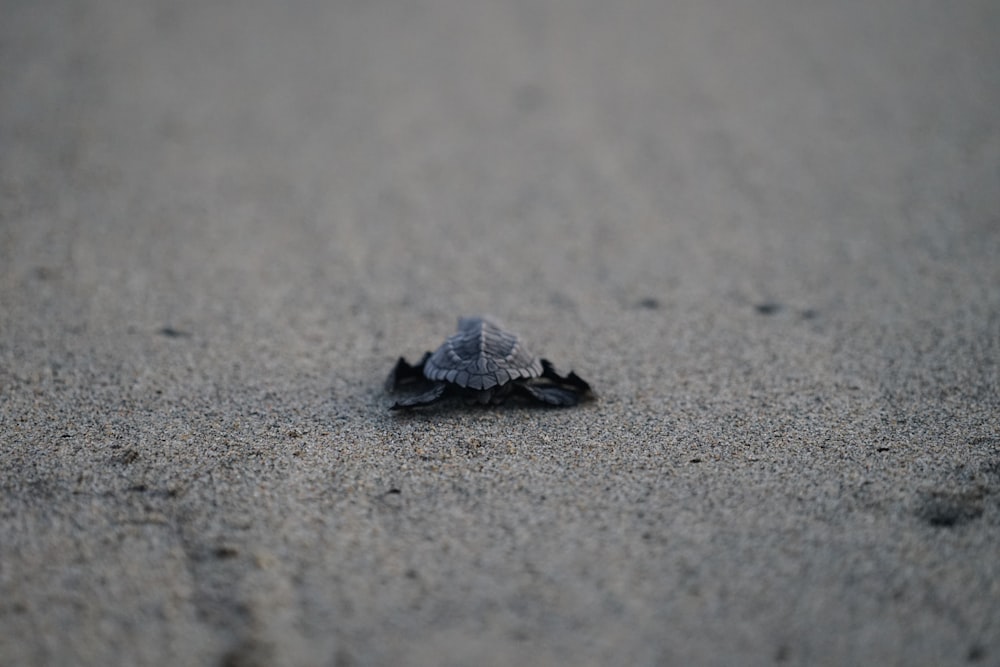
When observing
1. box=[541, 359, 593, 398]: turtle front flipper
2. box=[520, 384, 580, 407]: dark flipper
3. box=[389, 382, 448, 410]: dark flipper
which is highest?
box=[541, 359, 593, 398]: turtle front flipper

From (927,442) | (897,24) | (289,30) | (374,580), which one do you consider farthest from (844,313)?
(289,30)

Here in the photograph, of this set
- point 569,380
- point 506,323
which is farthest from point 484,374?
point 506,323

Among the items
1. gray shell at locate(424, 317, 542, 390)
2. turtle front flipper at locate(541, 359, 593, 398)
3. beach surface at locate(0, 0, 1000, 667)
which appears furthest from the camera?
turtle front flipper at locate(541, 359, 593, 398)

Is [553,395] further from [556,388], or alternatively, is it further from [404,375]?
[404,375]

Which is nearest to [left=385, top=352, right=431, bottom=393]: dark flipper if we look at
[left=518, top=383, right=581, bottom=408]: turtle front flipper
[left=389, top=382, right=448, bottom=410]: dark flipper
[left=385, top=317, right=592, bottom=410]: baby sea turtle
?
[left=385, top=317, right=592, bottom=410]: baby sea turtle

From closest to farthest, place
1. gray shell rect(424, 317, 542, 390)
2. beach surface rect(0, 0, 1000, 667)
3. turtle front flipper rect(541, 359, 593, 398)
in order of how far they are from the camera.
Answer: beach surface rect(0, 0, 1000, 667) < gray shell rect(424, 317, 542, 390) < turtle front flipper rect(541, 359, 593, 398)

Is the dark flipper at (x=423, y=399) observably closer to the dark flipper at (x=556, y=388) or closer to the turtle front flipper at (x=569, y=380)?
the dark flipper at (x=556, y=388)

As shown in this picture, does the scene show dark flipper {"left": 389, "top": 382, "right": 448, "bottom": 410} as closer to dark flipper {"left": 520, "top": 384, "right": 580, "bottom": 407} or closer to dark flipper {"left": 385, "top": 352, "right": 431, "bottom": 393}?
dark flipper {"left": 385, "top": 352, "right": 431, "bottom": 393}
